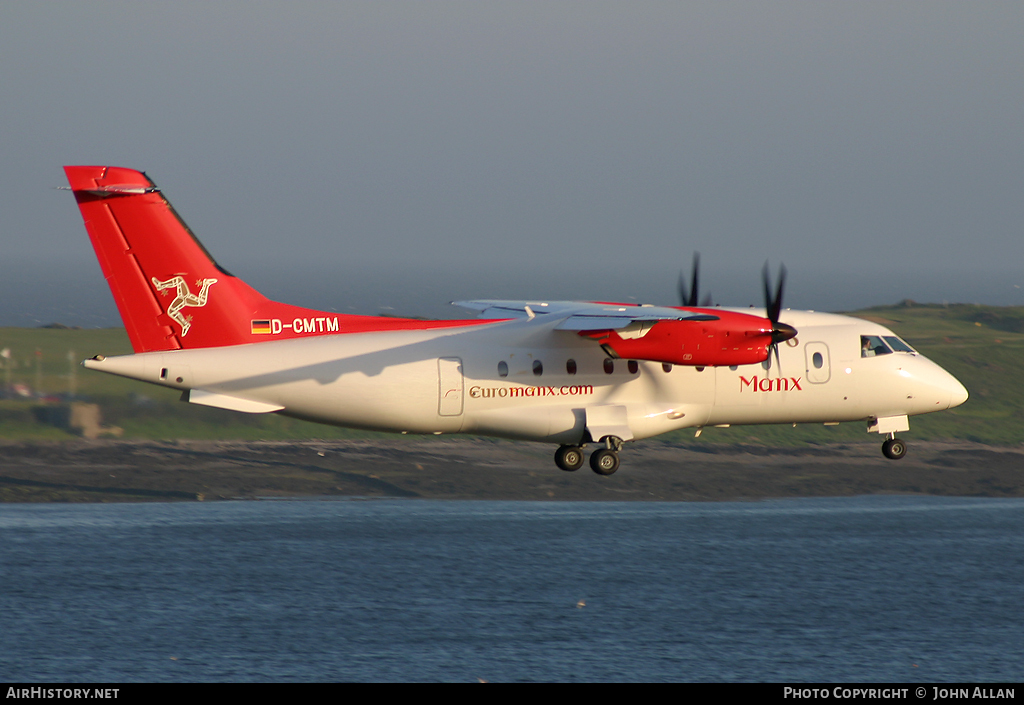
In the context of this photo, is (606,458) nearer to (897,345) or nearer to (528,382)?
(528,382)

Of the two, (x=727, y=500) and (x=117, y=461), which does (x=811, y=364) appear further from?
(x=117, y=461)

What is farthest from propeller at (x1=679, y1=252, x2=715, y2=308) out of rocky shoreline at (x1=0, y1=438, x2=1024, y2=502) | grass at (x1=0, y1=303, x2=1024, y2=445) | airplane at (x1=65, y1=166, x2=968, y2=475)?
rocky shoreline at (x1=0, y1=438, x2=1024, y2=502)

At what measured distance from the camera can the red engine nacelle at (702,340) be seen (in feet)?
92.6

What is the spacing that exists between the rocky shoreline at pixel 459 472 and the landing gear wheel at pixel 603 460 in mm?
88031

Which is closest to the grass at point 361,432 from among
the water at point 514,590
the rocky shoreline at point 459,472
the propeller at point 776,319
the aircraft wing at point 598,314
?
the rocky shoreline at point 459,472

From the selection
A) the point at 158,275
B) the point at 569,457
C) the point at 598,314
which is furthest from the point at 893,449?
the point at 158,275

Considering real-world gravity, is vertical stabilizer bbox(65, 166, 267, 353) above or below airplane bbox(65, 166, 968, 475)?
above

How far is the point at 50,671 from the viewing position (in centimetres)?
6262

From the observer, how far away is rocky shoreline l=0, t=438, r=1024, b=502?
379 feet

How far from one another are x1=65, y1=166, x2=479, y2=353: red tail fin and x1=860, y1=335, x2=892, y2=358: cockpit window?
58.2 ft

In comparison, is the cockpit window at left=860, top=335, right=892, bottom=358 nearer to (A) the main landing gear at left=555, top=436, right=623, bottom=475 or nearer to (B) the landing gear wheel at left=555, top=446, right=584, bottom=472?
A: (A) the main landing gear at left=555, top=436, right=623, bottom=475

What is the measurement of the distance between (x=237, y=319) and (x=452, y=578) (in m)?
65.3

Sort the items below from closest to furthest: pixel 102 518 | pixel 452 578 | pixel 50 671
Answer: pixel 50 671 → pixel 452 578 → pixel 102 518
